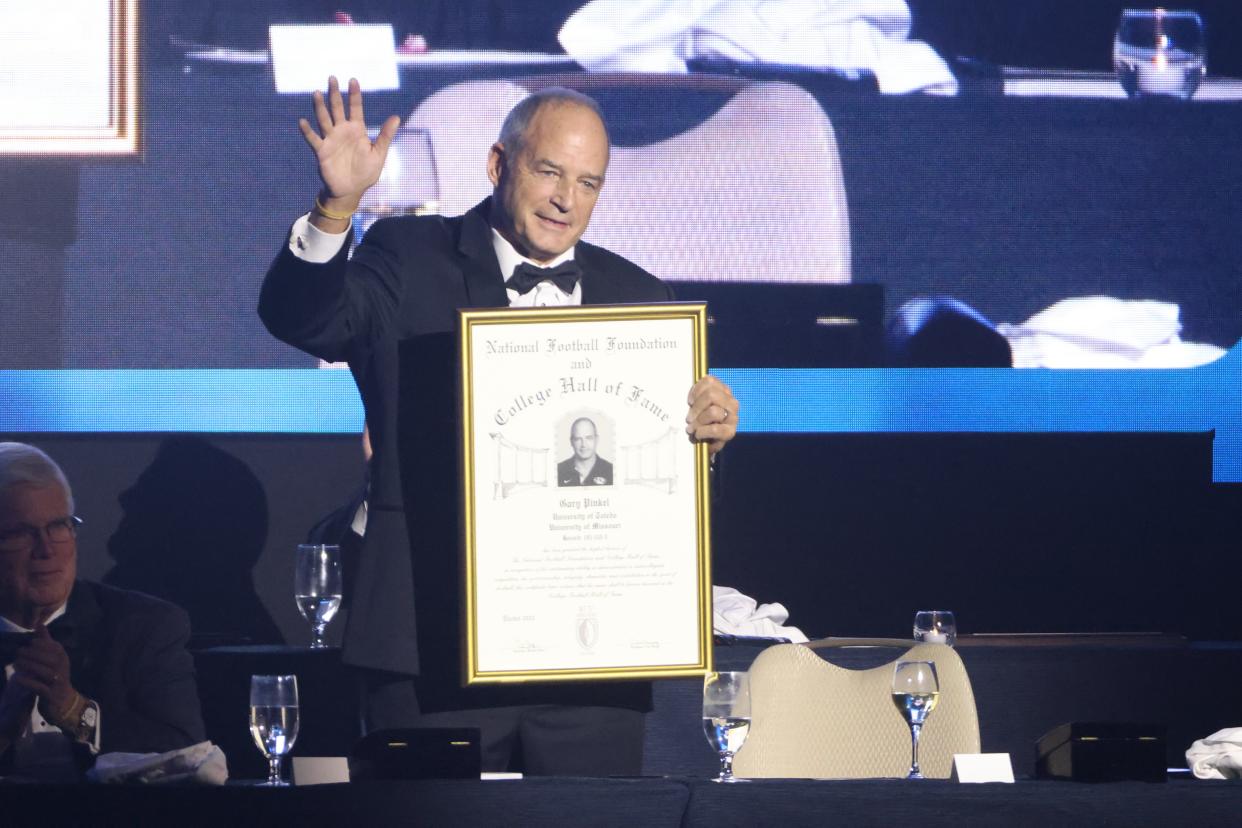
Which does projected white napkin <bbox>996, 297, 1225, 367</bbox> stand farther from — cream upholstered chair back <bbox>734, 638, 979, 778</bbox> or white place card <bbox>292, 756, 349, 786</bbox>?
white place card <bbox>292, 756, 349, 786</bbox>

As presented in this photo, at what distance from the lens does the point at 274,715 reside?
7.01 feet

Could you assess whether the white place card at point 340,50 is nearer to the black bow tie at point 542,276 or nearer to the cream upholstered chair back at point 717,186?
the cream upholstered chair back at point 717,186

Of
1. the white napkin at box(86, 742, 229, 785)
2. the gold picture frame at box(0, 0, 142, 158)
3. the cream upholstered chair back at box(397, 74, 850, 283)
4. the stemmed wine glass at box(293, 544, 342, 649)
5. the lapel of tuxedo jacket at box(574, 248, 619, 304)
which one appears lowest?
the white napkin at box(86, 742, 229, 785)

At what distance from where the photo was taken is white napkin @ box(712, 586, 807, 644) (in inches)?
162

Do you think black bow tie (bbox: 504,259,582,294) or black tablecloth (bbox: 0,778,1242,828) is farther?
black bow tie (bbox: 504,259,582,294)

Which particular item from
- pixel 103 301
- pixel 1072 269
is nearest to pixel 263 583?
pixel 103 301

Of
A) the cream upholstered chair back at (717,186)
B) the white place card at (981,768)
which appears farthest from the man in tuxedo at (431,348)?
the cream upholstered chair back at (717,186)

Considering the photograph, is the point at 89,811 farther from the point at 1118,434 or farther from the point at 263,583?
the point at 1118,434

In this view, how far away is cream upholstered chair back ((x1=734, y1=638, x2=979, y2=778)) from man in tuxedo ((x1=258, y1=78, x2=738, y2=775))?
2.06ft

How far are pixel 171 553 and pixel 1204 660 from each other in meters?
2.88

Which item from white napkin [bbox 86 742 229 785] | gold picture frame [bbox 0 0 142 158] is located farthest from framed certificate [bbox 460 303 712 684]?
gold picture frame [bbox 0 0 142 158]

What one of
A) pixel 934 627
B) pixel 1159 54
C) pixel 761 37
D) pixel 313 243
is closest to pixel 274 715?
pixel 313 243

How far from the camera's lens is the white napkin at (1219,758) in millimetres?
2189

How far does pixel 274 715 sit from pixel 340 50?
3.12m
